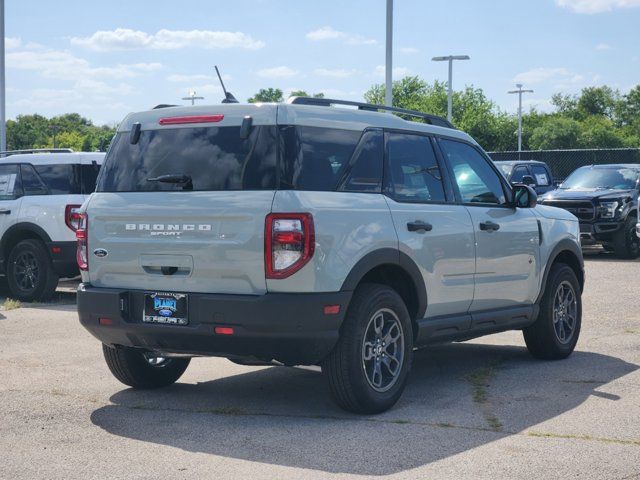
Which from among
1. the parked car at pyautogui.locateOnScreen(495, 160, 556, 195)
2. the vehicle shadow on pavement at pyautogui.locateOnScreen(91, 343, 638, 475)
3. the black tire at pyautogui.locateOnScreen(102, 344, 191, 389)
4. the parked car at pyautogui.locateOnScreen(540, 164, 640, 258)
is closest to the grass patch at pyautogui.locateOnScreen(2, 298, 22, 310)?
the vehicle shadow on pavement at pyautogui.locateOnScreen(91, 343, 638, 475)

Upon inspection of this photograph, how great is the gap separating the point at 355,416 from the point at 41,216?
26.2 feet

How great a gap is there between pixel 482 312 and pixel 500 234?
65cm

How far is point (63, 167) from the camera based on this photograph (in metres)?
13.9

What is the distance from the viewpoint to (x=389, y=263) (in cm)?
691

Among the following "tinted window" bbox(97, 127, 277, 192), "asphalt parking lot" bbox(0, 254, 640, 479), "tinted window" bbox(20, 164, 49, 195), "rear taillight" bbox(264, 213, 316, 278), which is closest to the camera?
"asphalt parking lot" bbox(0, 254, 640, 479)

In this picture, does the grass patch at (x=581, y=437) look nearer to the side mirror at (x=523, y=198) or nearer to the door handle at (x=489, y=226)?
the door handle at (x=489, y=226)

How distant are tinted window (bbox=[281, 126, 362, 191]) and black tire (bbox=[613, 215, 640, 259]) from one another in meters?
14.6

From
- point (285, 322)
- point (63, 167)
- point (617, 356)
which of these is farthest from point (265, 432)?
point (63, 167)

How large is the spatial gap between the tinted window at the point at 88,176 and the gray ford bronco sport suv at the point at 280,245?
644cm

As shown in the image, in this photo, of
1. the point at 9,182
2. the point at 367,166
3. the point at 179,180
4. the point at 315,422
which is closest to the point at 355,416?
the point at 315,422

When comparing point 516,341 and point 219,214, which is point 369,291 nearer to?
point 219,214

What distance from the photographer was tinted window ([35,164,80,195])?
1380 centimetres

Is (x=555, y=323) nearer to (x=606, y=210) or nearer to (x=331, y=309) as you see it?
(x=331, y=309)

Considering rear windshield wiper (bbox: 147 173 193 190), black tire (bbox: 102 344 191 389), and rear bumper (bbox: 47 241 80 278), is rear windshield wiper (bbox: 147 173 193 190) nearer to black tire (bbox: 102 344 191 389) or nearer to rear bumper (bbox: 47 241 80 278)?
black tire (bbox: 102 344 191 389)
